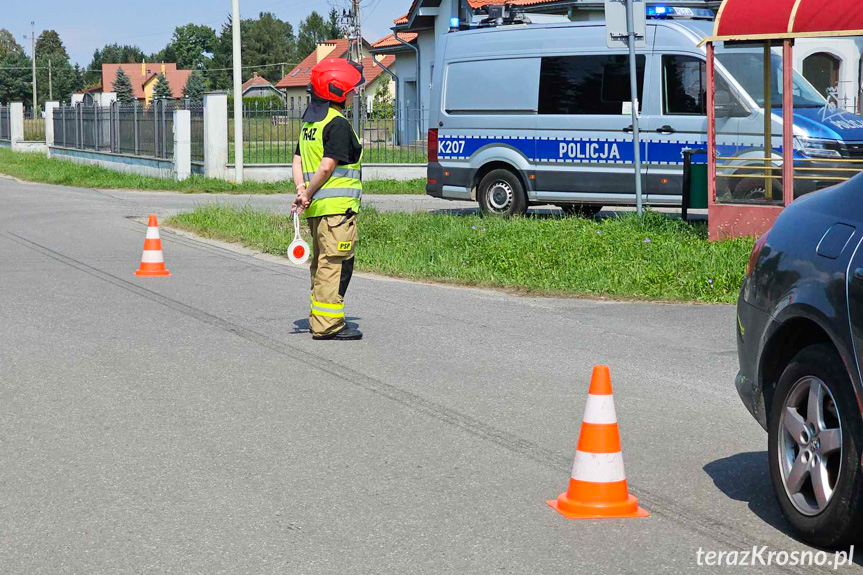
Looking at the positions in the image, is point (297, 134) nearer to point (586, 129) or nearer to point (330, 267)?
point (586, 129)

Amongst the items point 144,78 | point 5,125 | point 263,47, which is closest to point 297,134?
point 5,125

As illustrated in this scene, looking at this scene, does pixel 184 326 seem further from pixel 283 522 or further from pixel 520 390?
pixel 283 522

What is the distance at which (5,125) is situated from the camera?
52531 millimetres

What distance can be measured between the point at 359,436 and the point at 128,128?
91.6 ft

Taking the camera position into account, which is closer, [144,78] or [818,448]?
[818,448]

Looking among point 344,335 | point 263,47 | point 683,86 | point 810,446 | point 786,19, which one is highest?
point 263,47

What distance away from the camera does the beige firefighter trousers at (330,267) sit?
8.75 meters

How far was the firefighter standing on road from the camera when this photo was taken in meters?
8.58

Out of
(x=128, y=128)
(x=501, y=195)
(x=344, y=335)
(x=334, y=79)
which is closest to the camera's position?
(x=334, y=79)

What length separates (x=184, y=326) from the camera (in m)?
9.41

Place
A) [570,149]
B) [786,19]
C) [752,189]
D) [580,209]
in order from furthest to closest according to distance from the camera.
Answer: [580,209] → [570,149] → [752,189] → [786,19]

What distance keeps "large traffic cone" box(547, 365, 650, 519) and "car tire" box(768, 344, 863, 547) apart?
23.2 inches

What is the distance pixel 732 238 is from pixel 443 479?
28.1 ft

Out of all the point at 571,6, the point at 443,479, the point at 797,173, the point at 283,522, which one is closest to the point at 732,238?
the point at 797,173
